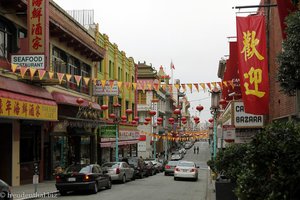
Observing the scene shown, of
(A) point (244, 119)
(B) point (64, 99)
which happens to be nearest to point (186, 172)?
(B) point (64, 99)

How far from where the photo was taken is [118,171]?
26.9 m

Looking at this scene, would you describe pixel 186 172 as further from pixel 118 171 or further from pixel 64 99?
pixel 64 99

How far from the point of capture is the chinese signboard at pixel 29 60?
21953mm

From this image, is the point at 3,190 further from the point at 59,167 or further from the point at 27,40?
the point at 59,167

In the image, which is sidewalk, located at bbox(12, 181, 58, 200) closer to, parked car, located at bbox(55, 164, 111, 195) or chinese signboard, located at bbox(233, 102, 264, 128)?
parked car, located at bbox(55, 164, 111, 195)

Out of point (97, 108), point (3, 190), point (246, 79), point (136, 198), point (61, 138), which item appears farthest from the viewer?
point (97, 108)

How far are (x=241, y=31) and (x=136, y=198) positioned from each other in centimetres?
844

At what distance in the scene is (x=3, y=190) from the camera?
39.2ft

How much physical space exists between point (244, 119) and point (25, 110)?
10.6 meters

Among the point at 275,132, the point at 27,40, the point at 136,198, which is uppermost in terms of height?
the point at 27,40

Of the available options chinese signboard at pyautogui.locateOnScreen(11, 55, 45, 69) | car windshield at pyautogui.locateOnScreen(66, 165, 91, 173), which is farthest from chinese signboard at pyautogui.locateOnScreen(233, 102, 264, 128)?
chinese signboard at pyautogui.locateOnScreen(11, 55, 45, 69)

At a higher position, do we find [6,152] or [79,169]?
[6,152]

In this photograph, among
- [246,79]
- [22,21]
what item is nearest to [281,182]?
[246,79]

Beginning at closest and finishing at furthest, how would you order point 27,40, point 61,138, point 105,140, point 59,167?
point 27,40 < point 59,167 < point 61,138 < point 105,140
